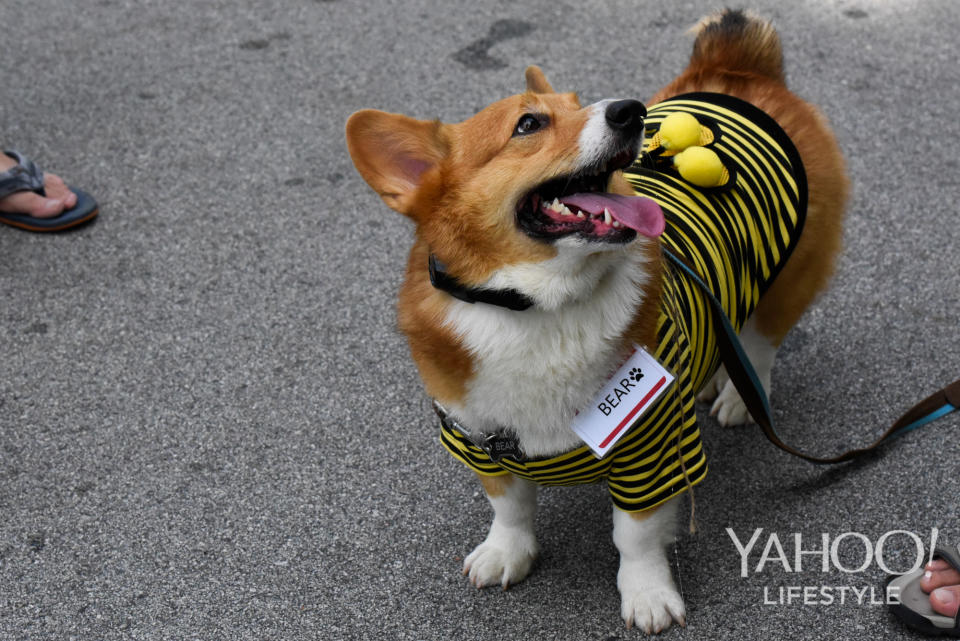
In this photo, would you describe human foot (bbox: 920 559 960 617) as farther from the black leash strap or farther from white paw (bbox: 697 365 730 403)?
white paw (bbox: 697 365 730 403)

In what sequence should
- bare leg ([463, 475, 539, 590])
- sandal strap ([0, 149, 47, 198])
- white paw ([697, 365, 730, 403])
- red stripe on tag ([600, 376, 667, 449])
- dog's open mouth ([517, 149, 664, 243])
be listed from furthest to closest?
sandal strap ([0, 149, 47, 198]), white paw ([697, 365, 730, 403]), bare leg ([463, 475, 539, 590]), red stripe on tag ([600, 376, 667, 449]), dog's open mouth ([517, 149, 664, 243])

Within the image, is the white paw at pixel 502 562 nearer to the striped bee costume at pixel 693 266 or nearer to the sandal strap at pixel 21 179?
the striped bee costume at pixel 693 266

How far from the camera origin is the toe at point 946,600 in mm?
1951

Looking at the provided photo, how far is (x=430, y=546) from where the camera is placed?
2.35 m

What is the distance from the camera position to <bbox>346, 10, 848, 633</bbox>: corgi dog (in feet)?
5.56

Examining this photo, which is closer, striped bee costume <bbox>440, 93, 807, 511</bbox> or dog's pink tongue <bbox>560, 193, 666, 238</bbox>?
dog's pink tongue <bbox>560, 193, 666, 238</bbox>

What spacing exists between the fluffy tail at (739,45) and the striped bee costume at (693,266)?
0.15 m

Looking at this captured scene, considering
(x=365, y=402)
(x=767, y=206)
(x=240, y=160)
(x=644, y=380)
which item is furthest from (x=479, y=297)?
(x=240, y=160)

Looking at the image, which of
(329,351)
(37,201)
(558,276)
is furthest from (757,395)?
(37,201)

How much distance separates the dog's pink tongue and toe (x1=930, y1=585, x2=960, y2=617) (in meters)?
1.03

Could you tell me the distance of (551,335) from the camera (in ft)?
5.71

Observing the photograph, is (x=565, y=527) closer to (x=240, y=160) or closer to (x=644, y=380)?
(x=644, y=380)

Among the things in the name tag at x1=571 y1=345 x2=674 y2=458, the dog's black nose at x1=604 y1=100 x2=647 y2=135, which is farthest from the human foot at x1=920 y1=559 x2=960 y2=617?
the dog's black nose at x1=604 y1=100 x2=647 y2=135

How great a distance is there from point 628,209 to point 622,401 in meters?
0.37
